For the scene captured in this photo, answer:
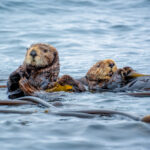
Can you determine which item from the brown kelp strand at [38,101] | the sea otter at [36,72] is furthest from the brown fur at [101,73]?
the brown kelp strand at [38,101]

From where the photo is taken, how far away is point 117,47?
13.1 metres

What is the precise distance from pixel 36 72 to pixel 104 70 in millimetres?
1410

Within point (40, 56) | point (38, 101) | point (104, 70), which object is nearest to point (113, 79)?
point (104, 70)

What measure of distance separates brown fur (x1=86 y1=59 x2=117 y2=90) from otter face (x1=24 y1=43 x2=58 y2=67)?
3.48 ft

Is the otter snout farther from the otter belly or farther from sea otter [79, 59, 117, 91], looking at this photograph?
the otter belly

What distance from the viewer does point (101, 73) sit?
24.4 feet

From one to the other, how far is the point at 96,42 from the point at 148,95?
8.19 metres

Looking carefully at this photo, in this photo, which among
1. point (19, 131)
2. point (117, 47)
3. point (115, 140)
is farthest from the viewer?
point (117, 47)

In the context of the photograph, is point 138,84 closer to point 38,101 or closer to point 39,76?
point 39,76

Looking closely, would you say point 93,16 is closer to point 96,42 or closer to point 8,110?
point 96,42

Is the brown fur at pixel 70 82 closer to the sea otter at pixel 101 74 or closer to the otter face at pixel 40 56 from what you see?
the otter face at pixel 40 56

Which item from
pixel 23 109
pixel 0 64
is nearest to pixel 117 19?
pixel 0 64

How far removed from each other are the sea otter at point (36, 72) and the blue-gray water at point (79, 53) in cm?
34

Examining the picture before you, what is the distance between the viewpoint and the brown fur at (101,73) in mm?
7402
